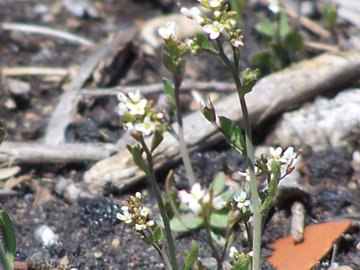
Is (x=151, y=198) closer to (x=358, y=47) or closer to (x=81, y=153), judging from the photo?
(x=81, y=153)

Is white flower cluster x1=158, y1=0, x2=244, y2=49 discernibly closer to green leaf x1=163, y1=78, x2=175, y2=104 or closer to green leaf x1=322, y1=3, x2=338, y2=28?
green leaf x1=163, y1=78, x2=175, y2=104

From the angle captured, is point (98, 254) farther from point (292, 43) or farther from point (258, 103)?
point (292, 43)

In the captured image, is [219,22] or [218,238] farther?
[218,238]

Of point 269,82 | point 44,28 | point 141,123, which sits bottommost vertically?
point 44,28

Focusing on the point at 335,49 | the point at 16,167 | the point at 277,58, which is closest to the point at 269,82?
the point at 277,58

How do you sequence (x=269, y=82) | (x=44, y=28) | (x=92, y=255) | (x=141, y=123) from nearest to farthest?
1. (x=141, y=123)
2. (x=92, y=255)
3. (x=269, y=82)
4. (x=44, y=28)

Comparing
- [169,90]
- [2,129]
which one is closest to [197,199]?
[2,129]

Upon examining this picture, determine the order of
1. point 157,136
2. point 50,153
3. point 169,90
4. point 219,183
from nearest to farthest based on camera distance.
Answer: point 157,136 → point 169,90 → point 219,183 → point 50,153

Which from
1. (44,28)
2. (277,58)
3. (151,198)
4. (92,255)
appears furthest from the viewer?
(44,28)
